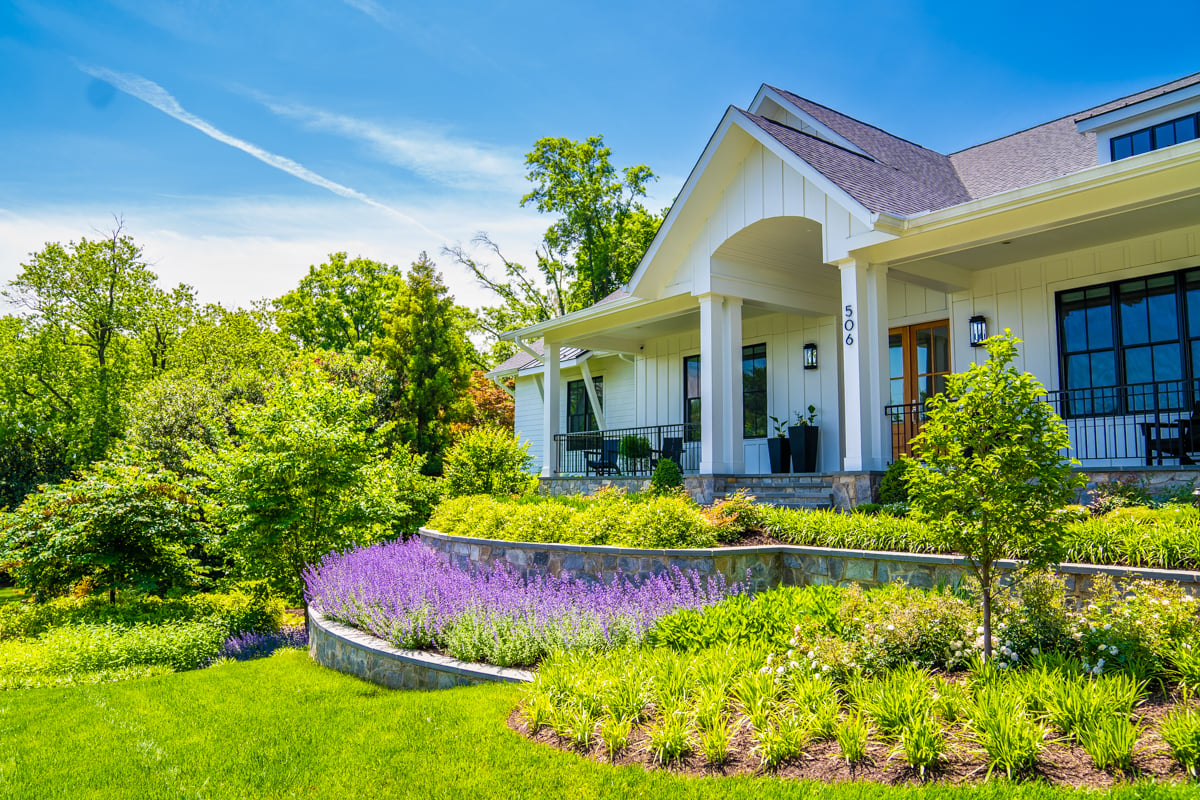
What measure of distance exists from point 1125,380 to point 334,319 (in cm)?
3092

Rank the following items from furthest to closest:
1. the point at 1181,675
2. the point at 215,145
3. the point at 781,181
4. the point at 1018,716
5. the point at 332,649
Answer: the point at 215,145, the point at 781,181, the point at 332,649, the point at 1181,675, the point at 1018,716

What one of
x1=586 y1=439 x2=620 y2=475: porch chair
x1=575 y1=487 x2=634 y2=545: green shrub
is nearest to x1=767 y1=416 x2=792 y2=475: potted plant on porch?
x1=586 y1=439 x2=620 y2=475: porch chair

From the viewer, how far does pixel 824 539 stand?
699 centimetres

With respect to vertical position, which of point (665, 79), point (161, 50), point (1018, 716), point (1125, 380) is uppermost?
point (665, 79)

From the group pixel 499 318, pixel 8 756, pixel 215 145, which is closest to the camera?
pixel 8 756

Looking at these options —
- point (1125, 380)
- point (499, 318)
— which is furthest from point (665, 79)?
point (499, 318)

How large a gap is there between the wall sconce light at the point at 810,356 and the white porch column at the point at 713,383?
230 cm

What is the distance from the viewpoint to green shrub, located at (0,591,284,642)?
9164 millimetres

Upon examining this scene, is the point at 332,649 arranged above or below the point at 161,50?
below

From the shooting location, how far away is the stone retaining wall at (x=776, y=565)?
16.8ft

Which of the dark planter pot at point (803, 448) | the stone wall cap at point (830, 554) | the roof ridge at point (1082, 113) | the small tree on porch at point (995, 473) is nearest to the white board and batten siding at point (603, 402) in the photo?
the dark planter pot at point (803, 448)

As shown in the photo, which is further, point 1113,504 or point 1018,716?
point 1113,504

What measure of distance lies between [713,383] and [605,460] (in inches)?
179

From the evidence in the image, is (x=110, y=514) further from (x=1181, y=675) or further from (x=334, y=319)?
(x=334, y=319)
